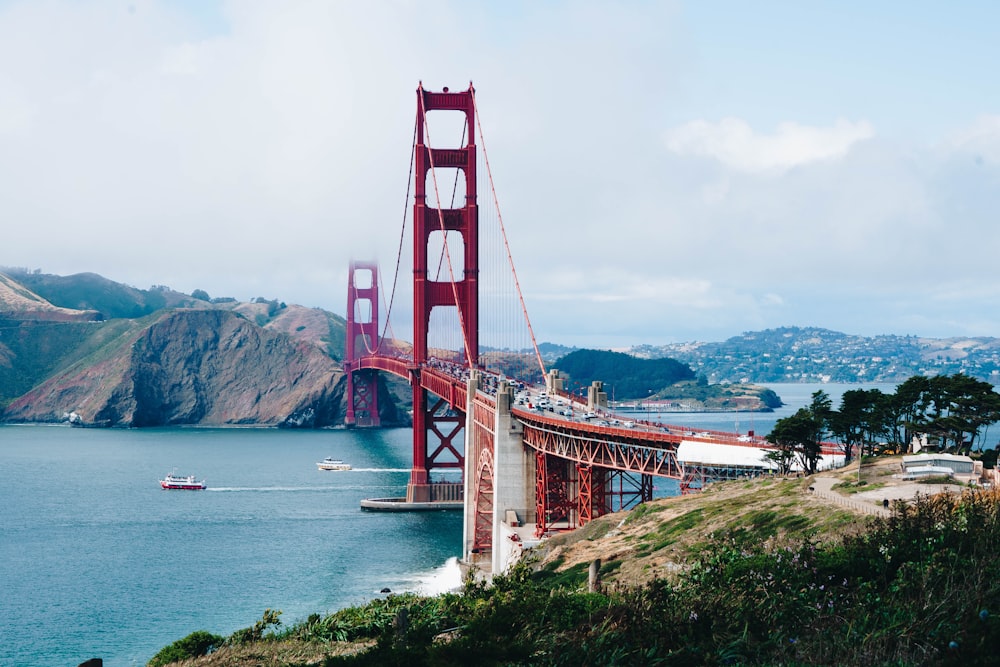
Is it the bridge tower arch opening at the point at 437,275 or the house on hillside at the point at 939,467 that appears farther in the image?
the bridge tower arch opening at the point at 437,275

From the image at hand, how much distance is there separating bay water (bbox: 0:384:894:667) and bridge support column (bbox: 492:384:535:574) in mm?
5303

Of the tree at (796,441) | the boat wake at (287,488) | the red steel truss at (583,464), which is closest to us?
the red steel truss at (583,464)

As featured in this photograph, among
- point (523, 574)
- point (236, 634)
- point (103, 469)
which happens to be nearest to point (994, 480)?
point (523, 574)

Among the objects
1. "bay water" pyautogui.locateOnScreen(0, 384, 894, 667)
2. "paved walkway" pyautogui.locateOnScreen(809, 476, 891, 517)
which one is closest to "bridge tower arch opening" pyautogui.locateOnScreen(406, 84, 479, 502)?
"bay water" pyautogui.locateOnScreen(0, 384, 894, 667)

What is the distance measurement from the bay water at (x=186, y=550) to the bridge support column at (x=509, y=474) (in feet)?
17.4

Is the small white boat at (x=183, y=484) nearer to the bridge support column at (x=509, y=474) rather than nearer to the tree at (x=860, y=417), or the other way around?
the bridge support column at (x=509, y=474)

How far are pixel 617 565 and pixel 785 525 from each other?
562 centimetres

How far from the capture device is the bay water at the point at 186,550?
49531 mm

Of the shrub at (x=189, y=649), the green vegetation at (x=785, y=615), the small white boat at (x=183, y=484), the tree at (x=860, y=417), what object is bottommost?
the small white boat at (x=183, y=484)

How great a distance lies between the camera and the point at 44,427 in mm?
191875

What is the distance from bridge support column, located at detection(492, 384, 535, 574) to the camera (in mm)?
56406

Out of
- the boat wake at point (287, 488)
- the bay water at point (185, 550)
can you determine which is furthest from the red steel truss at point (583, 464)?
the boat wake at point (287, 488)

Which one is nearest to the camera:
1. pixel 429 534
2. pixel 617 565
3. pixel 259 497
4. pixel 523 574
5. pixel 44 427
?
pixel 523 574

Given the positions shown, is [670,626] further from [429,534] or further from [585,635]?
[429,534]
